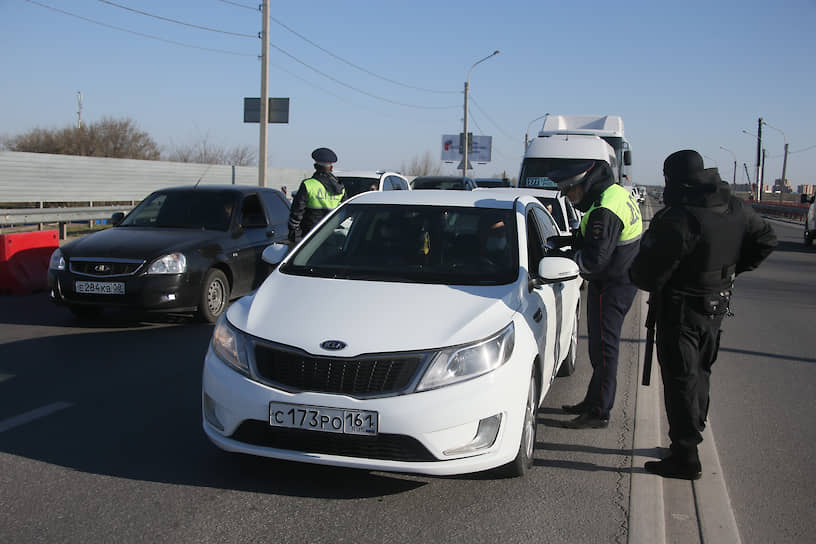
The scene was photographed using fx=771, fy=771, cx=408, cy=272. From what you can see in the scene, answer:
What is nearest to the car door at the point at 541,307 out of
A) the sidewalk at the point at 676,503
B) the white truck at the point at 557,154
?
the sidewalk at the point at 676,503

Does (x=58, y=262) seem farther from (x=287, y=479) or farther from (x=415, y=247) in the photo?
(x=287, y=479)

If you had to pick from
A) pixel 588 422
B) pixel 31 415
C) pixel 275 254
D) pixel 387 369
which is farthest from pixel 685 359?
pixel 31 415

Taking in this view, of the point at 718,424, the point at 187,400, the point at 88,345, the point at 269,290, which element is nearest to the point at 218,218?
the point at 88,345

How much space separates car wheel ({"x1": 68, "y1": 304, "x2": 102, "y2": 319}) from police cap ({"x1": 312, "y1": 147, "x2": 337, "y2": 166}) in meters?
3.16

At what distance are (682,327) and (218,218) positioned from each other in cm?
655

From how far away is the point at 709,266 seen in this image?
163 inches

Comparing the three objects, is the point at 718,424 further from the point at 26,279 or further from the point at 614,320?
the point at 26,279

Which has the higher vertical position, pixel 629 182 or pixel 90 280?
pixel 629 182

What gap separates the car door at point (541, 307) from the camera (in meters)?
4.50

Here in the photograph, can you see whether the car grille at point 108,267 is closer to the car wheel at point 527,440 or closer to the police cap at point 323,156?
the police cap at point 323,156

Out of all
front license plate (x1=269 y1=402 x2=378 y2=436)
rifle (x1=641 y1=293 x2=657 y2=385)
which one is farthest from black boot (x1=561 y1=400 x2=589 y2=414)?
front license plate (x1=269 y1=402 x2=378 y2=436)

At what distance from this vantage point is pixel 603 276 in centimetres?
513

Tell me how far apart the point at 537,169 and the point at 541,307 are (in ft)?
47.3

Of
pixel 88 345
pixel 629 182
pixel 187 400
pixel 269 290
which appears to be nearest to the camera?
pixel 269 290
